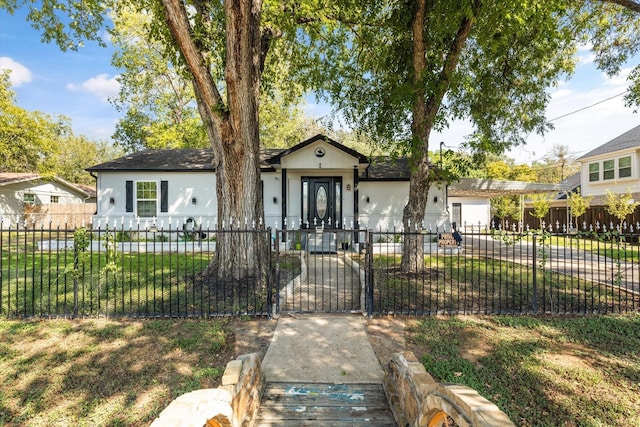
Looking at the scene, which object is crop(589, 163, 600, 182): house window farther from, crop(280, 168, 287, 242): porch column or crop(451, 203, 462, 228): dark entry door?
crop(280, 168, 287, 242): porch column

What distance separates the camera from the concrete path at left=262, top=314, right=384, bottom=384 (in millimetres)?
3746

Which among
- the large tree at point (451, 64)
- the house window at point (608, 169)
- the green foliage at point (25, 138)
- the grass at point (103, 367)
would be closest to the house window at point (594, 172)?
the house window at point (608, 169)

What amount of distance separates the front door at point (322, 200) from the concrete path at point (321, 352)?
303 inches

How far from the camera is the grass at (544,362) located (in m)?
3.18

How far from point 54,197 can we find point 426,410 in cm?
3252

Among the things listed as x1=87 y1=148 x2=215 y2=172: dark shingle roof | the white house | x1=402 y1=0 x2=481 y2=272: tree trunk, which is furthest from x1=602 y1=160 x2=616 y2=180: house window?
x1=87 y1=148 x2=215 y2=172: dark shingle roof

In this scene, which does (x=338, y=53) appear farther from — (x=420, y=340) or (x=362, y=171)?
(x=420, y=340)

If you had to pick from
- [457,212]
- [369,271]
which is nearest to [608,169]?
[457,212]

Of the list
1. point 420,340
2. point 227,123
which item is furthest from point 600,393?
point 227,123

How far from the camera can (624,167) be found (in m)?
19.5

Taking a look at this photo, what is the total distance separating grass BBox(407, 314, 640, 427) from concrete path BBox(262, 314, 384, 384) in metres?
0.77

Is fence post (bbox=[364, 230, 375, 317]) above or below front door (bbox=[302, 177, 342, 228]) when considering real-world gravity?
below

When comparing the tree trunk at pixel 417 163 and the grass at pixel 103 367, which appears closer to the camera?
the grass at pixel 103 367

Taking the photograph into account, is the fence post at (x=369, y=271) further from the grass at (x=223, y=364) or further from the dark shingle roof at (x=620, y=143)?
the dark shingle roof at (x=620, y=143)
